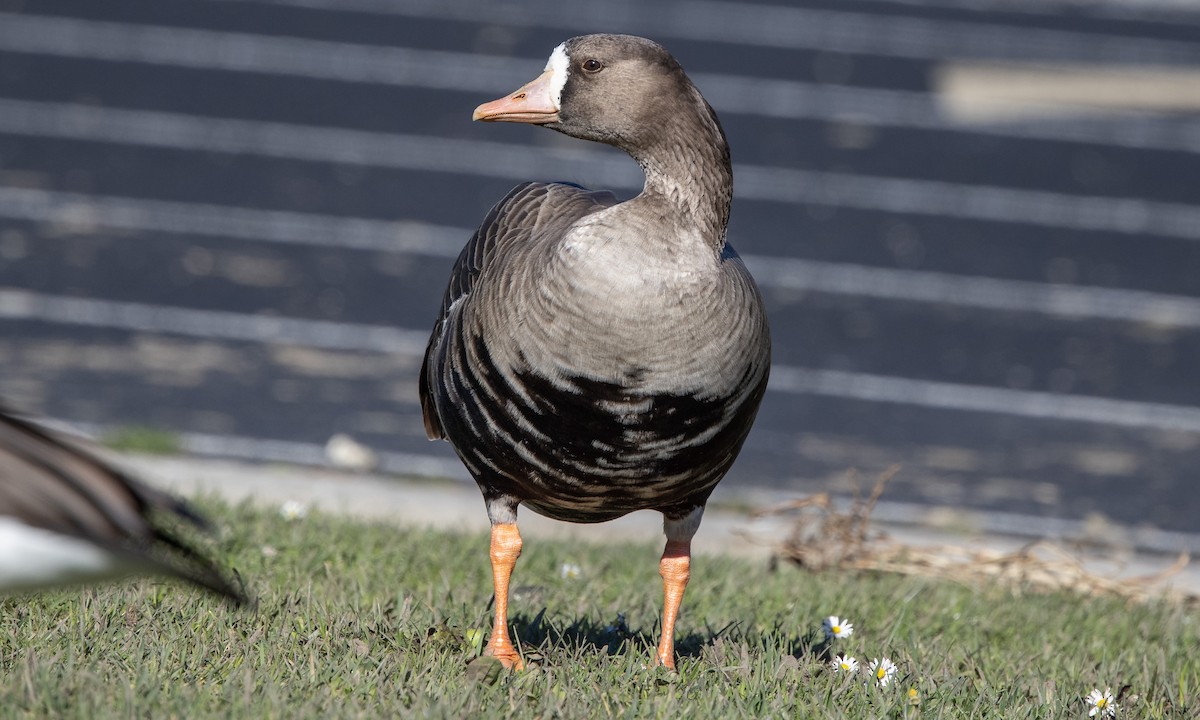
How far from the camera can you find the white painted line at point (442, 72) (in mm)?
12969

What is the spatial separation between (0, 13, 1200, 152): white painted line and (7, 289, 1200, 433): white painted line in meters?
4.28

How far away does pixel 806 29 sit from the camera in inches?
575

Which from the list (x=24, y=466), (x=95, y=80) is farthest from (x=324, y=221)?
(x=24, y=466)

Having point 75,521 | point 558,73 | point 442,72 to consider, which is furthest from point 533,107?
point 442,72

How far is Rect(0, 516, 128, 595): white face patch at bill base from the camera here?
2.55 meters

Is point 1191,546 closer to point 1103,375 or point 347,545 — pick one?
point 1103,375

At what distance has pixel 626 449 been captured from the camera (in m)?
3.58

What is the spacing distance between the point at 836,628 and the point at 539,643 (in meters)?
0.97

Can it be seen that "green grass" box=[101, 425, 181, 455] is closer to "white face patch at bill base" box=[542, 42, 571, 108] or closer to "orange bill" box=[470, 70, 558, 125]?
"orange bill" box=[470, 70, 558, 125]

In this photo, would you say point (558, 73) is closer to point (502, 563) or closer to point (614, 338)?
point (614, 338)

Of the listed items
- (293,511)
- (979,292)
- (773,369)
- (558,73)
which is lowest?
(293,511)

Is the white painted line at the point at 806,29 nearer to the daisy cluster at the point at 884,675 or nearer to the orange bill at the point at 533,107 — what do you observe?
the orange bill at the point at 533,107

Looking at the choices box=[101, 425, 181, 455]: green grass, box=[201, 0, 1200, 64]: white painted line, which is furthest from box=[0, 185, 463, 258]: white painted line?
box=[201, 0, 1200, 64]: white painted line

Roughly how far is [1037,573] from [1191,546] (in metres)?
1.60
